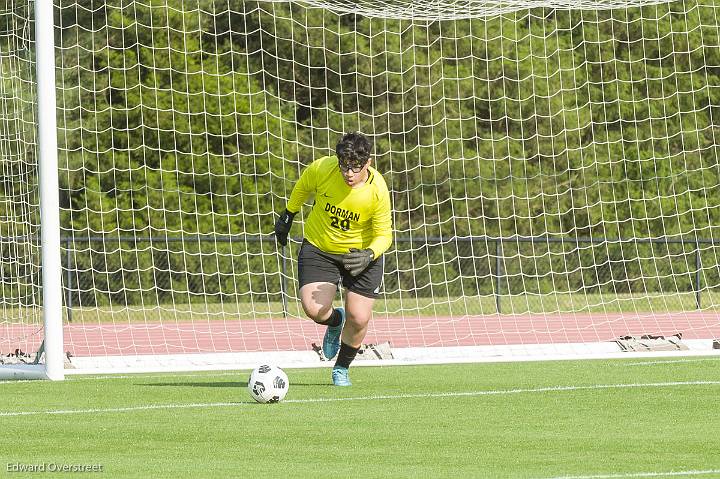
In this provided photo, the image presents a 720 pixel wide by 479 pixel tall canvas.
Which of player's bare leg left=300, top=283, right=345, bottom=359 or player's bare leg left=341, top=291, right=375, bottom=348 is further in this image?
player's bare leg left=341, top=291, right=375, bottom=348

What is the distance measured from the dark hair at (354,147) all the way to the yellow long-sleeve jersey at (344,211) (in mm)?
299

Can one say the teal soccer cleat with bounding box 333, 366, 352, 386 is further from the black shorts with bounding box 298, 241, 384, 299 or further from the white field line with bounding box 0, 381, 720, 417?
the white field line with bounding box 0, 381, 720, 417

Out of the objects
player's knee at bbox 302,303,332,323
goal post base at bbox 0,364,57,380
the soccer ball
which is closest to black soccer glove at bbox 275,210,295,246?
player's knee at bbox 302,303,332,323

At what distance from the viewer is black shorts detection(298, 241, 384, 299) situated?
11.2 metres

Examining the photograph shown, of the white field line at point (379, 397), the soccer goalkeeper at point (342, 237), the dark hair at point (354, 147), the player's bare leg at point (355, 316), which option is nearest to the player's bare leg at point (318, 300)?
the soccer goalkeeper at point (342, 237)

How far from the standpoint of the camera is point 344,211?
11.2 metres

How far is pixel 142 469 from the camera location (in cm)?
695

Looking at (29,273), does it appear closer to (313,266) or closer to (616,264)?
(313,266)

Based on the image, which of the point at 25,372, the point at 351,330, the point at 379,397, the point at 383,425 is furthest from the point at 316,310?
the point at 25,372

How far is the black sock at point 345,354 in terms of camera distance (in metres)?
11.5

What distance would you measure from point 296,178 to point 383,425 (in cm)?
2051

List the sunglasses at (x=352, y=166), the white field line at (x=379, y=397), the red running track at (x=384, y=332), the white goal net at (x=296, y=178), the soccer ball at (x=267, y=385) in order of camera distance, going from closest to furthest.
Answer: the white field line at (x=379, y=397) < the soccer ball at (x=267, y=385) < the sunglasses at (x=352, y=166) < the white goal net at (x=296, y=178) < the red running track at (x=384, y=332)

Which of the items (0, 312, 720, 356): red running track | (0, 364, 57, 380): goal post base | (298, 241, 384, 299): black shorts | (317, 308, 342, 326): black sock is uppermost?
(298, 241, 384, 299): black shorts

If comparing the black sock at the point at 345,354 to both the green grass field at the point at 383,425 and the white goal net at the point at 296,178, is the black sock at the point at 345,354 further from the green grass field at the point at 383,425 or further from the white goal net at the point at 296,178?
the white goal net at the point at 296,178
